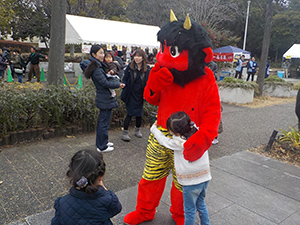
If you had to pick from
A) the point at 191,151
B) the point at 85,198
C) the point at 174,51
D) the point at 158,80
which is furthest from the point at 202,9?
the point at 85,198

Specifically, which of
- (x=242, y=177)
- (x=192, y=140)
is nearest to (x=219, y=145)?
(x=242, y=177)

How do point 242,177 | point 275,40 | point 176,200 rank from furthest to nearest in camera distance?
1. point 275,40
2. point 242,177
3. point 176,200

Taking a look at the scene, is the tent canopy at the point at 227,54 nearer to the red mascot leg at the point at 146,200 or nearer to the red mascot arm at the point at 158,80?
the red mascot arm at the point at 158,80

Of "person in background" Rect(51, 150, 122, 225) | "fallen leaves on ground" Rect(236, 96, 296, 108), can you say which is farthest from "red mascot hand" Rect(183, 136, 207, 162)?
"fallen leaves on ground" Rect(236, 96, 296, 108)

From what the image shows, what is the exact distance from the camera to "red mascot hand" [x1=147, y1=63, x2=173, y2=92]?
7.74ft

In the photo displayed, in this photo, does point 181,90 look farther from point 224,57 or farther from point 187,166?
point 224,57

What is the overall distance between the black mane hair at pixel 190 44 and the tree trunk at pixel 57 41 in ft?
15.3

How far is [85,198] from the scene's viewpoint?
181 centimetres

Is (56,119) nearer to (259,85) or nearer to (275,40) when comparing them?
(259,85)

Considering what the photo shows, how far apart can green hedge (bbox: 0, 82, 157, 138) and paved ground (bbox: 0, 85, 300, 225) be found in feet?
1.20

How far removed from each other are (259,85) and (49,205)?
1090 cm

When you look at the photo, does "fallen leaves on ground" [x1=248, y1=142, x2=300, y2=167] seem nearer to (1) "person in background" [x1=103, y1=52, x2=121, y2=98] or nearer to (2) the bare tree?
(1) "person in background" [x1=103, y1=52, x2=121, y2=98]

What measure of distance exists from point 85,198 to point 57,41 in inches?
220

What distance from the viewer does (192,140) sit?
2.17 m
